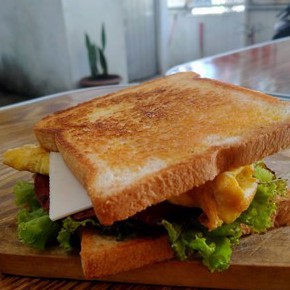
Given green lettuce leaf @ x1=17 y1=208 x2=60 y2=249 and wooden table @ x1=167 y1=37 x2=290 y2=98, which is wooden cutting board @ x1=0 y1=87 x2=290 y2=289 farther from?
wooden table @ x1=167 y1=37 x2=290 y2=98

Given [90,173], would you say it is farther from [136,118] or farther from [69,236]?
[136,118]

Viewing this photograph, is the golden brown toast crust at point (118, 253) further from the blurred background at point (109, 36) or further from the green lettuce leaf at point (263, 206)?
the blurred background at point (109, 36)

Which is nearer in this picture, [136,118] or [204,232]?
[204,232]

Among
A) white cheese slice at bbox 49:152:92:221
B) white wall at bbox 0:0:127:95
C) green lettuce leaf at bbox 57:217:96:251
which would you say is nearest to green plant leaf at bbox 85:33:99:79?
white wall at bbox 0:0:127:95

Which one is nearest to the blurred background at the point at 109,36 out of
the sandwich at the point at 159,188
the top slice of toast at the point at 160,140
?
the top slice of toast at the point at 160,140

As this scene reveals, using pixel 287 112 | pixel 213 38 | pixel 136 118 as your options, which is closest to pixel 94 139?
pixel 136 118

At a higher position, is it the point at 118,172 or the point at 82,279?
the point at 118,172

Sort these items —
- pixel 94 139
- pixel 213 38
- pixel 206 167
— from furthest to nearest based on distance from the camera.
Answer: pixel 213 38
pixel 94 139
pixel 206 167

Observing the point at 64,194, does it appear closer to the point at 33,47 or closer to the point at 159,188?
the point at 159,188
